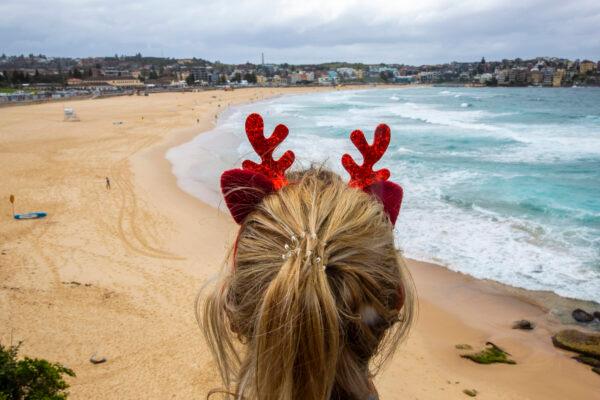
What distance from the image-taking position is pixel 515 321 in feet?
24.8

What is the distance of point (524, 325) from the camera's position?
24.2 ft

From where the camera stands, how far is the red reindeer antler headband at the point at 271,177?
4.34 ft

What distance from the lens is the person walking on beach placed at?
99cm

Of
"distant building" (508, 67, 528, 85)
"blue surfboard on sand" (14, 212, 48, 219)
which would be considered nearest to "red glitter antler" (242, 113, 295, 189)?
"blue surfboard on sand" (14, 212, 48, 219)

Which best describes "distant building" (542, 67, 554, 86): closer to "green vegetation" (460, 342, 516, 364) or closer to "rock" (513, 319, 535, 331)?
"rock" (513, 319, 535, 331)

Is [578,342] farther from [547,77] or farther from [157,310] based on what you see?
[547,77]

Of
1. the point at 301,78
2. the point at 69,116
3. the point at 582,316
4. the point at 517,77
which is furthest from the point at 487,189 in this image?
the point at 301,78

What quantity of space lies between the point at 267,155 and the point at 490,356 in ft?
21.5

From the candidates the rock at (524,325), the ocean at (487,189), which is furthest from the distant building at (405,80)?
the rock at (524,325)

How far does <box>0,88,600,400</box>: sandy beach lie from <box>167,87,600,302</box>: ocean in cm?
120

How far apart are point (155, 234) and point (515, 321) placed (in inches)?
338

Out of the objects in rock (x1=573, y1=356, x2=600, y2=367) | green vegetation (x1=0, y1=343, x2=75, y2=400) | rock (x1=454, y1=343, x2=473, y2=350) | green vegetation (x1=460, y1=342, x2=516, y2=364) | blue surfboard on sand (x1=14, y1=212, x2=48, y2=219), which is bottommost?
rock (x1=454, y1=343, x2=473, y2=350)

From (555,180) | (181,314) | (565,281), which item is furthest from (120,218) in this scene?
(555,180)

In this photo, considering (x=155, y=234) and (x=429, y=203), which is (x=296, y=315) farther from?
(x=429, y=203)
